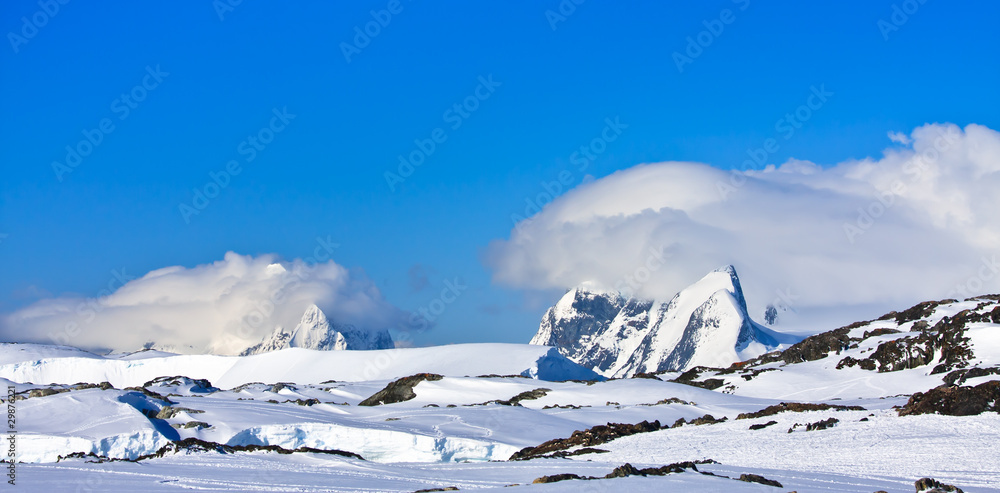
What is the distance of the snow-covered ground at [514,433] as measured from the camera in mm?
17562

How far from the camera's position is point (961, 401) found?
24922mm

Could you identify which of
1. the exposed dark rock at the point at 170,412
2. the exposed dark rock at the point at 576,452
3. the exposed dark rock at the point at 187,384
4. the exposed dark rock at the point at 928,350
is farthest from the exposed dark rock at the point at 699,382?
the exposed dark rock at the point at 187,384

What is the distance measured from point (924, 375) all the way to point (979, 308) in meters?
10.1

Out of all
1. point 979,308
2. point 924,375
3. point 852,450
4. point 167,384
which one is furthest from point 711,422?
point 167,384

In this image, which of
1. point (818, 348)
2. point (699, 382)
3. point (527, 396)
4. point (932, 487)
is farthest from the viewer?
point (818, 348)

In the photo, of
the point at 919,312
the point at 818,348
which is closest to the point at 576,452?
the point at 818,348

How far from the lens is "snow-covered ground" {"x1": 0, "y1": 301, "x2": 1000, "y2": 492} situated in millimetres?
17562

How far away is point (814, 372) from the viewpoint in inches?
2197

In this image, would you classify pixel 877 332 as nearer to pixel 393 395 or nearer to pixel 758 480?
pixel 393 395

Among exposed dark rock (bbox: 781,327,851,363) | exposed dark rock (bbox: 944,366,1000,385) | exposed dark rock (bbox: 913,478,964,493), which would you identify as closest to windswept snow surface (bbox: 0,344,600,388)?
exposed dark rock (bbox: 781,327,851,363)

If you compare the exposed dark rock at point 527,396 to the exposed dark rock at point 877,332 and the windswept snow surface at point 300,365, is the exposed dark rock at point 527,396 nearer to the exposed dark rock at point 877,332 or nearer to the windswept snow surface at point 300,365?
the windswept snow surface at point 300,365

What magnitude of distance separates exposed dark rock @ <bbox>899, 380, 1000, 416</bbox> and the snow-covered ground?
1.35ft

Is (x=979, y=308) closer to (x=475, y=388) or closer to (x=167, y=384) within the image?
(x=475, y=388)

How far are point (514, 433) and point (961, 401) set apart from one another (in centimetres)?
1597
